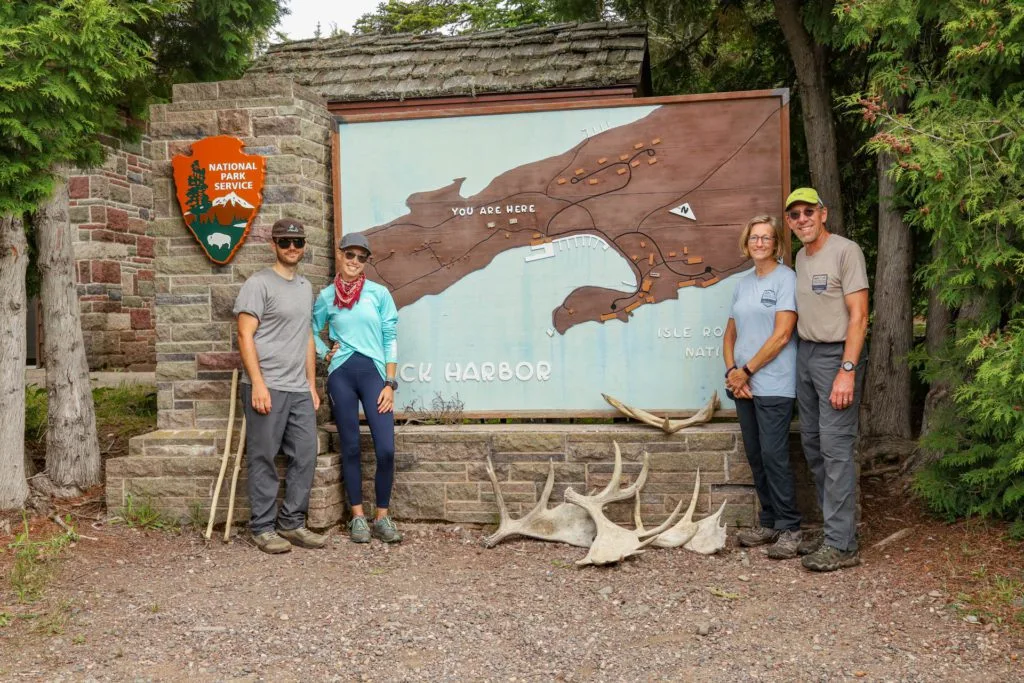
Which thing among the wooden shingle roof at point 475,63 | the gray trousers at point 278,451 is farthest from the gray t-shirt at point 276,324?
the wooden shingle roof at point 475,63

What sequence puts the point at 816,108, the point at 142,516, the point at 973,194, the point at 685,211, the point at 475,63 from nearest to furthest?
the point at 973,194 → the point at 685,211 → the point at 142,516 → the point at 816,108 → the point at 475,63

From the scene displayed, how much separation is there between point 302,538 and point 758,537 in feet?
8.94

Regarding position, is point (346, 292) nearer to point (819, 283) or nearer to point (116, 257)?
point (819, 283)

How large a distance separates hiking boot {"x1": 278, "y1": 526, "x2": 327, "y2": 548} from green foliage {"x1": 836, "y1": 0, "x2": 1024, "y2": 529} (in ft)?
12.1

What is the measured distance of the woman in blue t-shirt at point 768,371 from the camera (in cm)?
Result: 513

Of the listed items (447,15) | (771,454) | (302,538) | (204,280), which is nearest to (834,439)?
(771,454)

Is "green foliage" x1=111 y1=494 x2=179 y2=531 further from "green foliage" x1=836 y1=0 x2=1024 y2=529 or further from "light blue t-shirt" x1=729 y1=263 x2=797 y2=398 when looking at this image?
"green foliage" x1=836 y1=0 x2=1024 y2=529

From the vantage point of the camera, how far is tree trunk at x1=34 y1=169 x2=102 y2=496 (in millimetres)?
6555

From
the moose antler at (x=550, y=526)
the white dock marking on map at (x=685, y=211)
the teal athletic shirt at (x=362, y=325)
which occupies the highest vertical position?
the white dock marking on map at (x=685, y=211)

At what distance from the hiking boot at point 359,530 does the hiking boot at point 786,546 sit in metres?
2.40

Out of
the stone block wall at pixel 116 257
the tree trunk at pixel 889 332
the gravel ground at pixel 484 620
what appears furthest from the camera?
the stone block wall at pixel 116 257

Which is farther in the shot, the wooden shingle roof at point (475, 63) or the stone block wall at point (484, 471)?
the wooden shingle roof at point (475, 63)

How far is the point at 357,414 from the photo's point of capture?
5.62m

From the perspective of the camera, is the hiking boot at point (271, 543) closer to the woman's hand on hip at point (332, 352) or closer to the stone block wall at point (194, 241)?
the stone block wall at point (194, 241)
